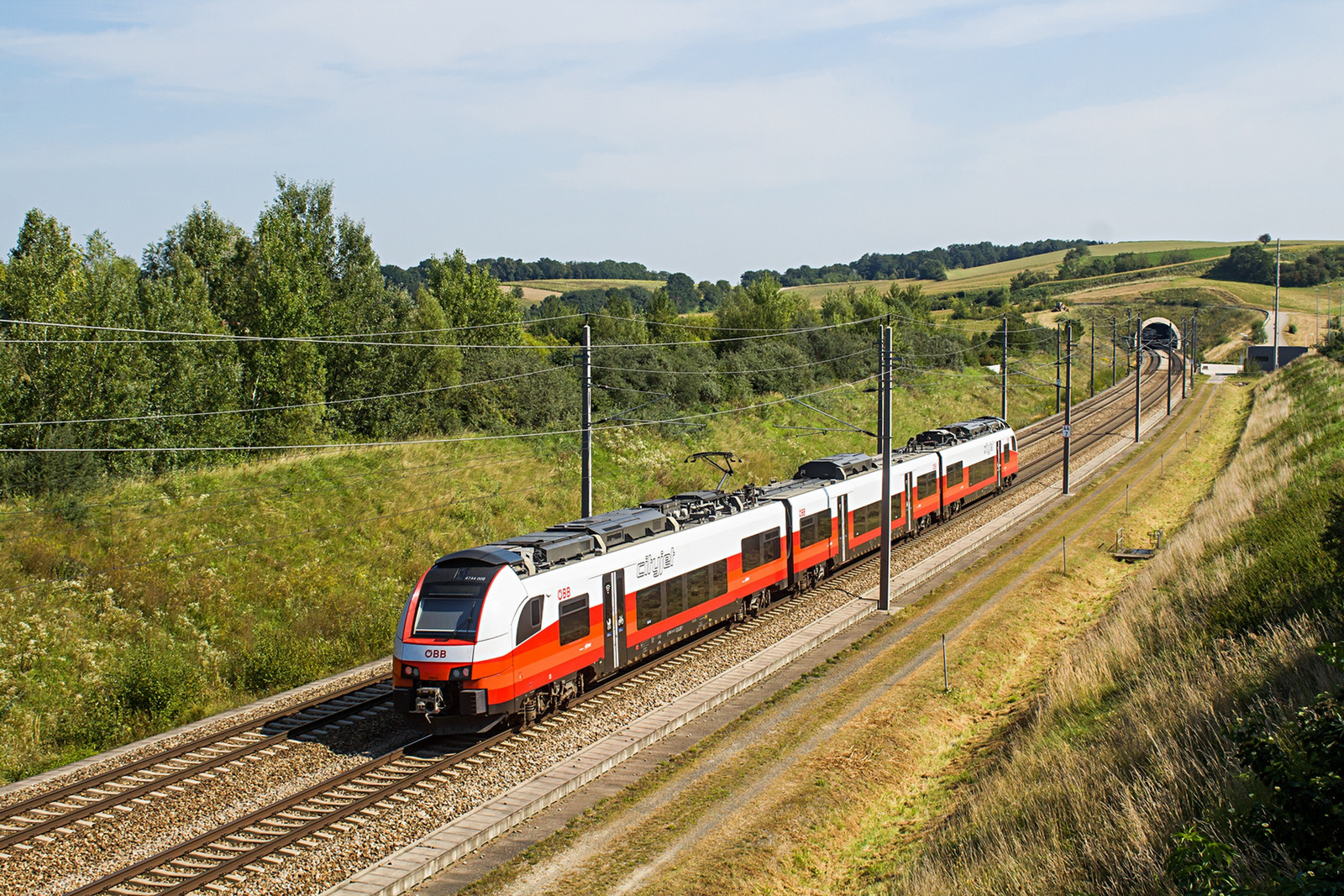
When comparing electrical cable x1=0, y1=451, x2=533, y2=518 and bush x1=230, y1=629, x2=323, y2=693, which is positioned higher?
electrical cable x1=0, y1=451, x2=533, y2=518

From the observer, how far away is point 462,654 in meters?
15.9

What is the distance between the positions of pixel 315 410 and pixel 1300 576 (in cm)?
3224

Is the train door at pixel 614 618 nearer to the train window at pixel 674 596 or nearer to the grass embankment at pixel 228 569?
the train window at pixel 674 596

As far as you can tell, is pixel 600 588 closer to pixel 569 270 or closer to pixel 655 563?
pixel 655 563

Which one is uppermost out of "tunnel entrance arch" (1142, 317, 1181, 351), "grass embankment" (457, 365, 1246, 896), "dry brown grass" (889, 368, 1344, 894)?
"tunnel entrance arch" (1142, 317, 1181, 351)

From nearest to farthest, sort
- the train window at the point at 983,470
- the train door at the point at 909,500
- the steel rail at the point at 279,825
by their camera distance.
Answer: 1. the steel rail at the point at 279,825
2. the train door at the point at 909,500
3. the train window at the point at 983,470

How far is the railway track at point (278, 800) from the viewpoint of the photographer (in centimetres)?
1210

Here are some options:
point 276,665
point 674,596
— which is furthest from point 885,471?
point 276,665

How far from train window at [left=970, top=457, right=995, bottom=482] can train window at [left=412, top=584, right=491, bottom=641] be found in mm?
28660

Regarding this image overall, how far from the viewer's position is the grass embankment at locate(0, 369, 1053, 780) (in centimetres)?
1878

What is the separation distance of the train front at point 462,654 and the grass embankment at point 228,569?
18.2ft

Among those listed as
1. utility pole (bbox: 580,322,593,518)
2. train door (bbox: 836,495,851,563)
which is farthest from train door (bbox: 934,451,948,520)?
utility pole (bbox: 580,322,593,518)

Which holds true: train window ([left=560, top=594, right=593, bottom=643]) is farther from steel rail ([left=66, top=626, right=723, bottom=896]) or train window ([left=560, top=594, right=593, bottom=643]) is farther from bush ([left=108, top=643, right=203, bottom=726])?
bush ([left=108, top=643, right=203, bottom=726])

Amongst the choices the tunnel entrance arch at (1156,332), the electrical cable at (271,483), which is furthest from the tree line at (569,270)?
the electrical cable at (271,483)
